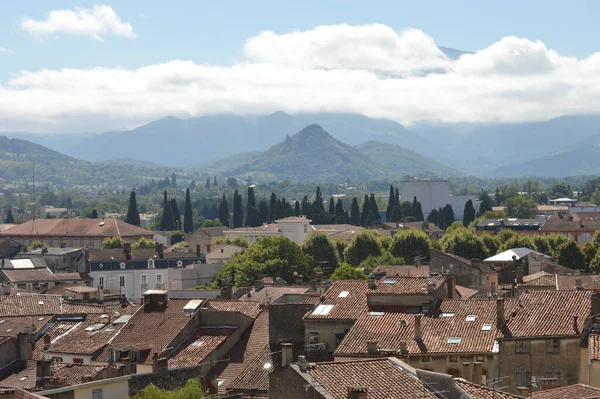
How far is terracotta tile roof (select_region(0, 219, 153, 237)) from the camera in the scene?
171m

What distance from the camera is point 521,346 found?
38.6 meters

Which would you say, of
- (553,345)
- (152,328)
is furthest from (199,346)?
(553,345)

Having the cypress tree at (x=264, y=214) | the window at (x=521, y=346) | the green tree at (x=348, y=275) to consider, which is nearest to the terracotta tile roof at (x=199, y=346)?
the window at (x=521, y=346)

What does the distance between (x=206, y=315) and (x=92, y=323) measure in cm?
657

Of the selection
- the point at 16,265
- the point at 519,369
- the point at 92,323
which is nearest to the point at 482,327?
the point at 519,369

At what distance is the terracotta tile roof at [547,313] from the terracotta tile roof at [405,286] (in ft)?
13.4

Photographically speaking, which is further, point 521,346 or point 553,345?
point 521,346

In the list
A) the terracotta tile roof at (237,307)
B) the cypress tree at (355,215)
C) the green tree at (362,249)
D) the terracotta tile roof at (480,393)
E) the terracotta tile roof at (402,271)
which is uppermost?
the terracotta tile roof at (480,393)

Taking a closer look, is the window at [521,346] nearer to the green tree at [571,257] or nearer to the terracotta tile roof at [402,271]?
the terracotta tile roof at [402,271]

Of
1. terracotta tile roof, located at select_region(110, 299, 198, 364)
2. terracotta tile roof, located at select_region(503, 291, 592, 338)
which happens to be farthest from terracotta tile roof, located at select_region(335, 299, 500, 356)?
terracotta tile roof, located at select_region(110, 299, 198, 364)

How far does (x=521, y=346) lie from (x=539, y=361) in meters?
0.75

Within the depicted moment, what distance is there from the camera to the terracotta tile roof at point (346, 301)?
4419 cm

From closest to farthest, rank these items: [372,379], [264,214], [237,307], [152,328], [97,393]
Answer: [372,379], [97,393], [152,328], [237,307], [264,214]

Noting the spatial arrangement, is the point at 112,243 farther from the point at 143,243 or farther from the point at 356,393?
the point at 356,393
